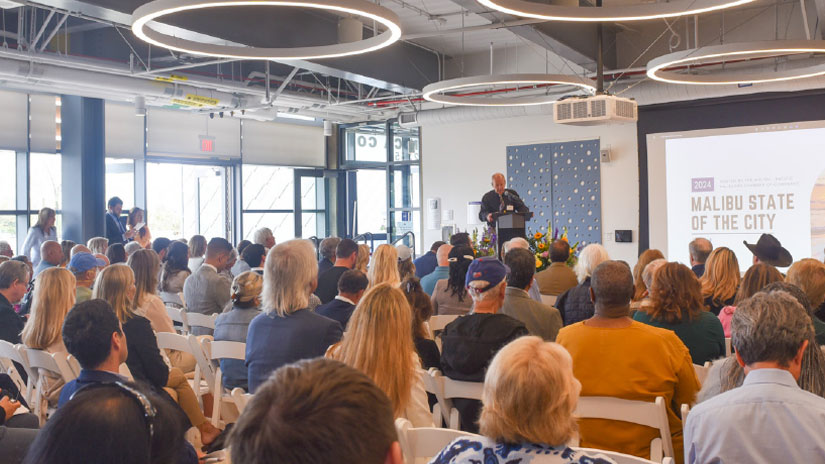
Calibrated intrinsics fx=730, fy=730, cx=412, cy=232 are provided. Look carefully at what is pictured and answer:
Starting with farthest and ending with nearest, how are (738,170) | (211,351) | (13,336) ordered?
(738,170) → (13,336) → (211,351)

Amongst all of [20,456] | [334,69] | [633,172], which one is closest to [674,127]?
[633,172]

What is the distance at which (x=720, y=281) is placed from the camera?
5137mm

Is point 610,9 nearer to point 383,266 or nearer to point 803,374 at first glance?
point 383,266

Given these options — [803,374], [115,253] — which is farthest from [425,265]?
[803,374]

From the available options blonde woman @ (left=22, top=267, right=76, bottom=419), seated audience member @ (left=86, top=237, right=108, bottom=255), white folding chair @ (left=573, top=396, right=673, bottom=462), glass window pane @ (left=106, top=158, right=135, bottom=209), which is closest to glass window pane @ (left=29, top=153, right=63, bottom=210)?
glass window pane @ (left=106, top=158, right=135, bottom=209)

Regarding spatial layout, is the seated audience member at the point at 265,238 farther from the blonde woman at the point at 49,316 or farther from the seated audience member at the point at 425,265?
the blonde woman at the point at 49,316

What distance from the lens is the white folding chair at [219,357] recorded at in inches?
166

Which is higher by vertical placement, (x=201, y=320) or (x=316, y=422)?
(x=316, y=422)

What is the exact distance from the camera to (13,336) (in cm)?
495

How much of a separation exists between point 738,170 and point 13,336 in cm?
985

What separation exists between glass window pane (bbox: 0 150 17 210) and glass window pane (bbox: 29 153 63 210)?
0.85 feet

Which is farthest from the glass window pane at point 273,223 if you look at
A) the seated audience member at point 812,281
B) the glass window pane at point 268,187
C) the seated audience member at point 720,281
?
the seated audience member at point 812,281

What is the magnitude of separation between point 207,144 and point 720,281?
11.4 meters

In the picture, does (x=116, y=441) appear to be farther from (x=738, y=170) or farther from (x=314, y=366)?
(x=738, y=170)
